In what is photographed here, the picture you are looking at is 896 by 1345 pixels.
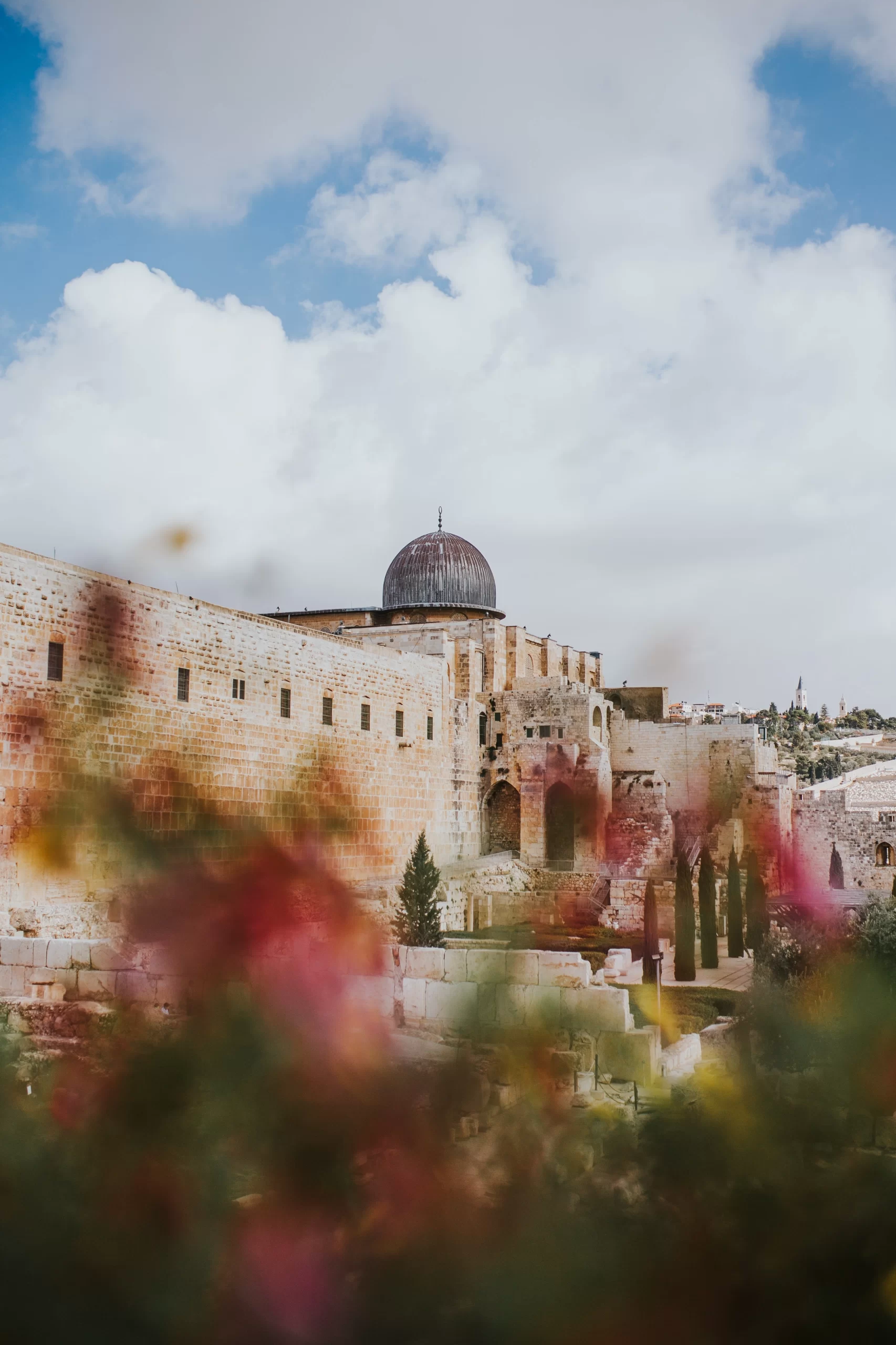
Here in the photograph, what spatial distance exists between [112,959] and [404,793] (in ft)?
54.6

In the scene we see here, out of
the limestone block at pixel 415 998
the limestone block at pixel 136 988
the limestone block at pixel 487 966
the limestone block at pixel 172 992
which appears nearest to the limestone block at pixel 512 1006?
the limestone block at pixel 487 966

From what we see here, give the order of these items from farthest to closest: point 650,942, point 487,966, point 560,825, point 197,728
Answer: point 560,825
point 650,942
point 197,728
point 487,966

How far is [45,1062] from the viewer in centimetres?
862

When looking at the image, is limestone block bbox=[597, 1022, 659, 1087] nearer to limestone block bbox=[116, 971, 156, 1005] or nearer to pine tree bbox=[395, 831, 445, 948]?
limestone block bbox=[116, 971, 156, 1005]

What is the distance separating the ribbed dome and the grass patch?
16.8m

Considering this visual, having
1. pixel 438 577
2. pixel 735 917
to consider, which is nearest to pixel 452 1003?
pixel 735 917

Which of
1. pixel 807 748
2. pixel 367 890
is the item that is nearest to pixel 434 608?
pixel 367 890

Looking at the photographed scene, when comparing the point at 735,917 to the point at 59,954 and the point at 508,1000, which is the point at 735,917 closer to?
the point at 508,1000

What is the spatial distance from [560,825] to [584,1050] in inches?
857

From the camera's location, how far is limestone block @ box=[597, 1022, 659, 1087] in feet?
28.1

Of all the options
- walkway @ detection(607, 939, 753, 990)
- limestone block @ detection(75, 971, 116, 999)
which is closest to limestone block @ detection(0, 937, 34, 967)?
limestone block @ detection(75, 971, 116, 999)

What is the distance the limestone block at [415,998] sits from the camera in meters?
9.11

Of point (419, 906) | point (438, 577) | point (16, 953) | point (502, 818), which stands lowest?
point (419, 906)

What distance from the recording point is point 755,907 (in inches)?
942
